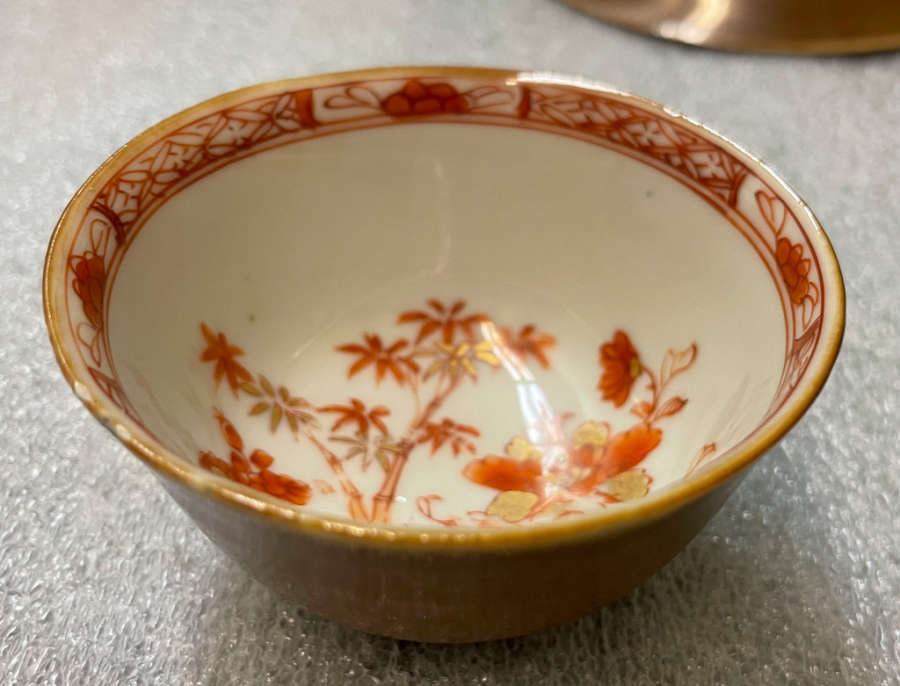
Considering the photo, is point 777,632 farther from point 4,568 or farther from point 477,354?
point 4,568

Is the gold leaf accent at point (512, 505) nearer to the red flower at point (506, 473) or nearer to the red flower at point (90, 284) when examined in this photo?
the red flower at point (506, 473)

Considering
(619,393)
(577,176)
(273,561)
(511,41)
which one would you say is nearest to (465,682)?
(273,561)

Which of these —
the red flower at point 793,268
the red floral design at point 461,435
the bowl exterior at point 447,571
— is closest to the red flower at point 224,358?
the red floral design at point 461,435

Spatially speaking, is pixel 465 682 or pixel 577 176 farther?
pixel 577 176

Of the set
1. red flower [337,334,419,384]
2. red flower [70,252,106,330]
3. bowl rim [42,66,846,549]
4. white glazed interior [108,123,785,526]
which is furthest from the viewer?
red flower [337,334,419,384]

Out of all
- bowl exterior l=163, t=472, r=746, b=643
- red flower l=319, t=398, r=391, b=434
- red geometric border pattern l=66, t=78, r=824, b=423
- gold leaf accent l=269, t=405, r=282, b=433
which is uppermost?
red geometric border pattern l=66, t=78, r=824, b=423

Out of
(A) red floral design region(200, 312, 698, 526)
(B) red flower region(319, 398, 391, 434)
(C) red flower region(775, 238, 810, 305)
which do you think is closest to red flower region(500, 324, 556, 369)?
(A) red floral design region(200, 312, 698, 526)

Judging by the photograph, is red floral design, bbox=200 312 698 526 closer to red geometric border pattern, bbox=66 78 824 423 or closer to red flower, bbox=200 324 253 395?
red flower, bbox=200 324 253 395

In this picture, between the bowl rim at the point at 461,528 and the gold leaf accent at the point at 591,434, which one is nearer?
the bowl rim at the point at 461,528
